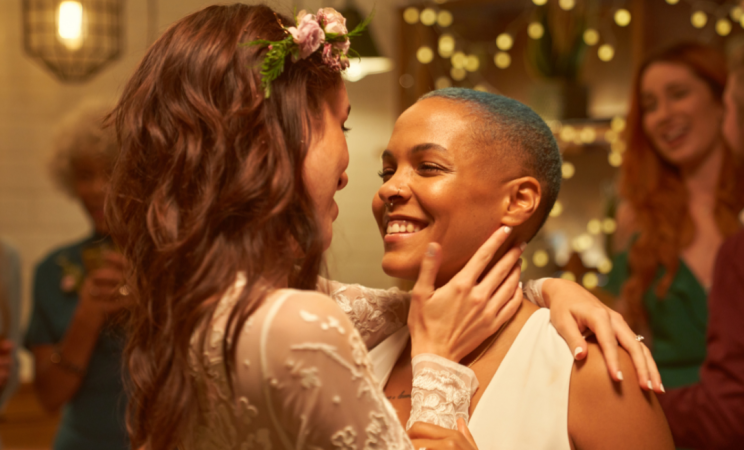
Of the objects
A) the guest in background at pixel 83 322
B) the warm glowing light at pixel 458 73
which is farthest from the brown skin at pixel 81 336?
the warm glowing light at pixel 458 73

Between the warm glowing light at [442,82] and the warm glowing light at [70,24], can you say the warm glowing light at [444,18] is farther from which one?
the warm glowing light at [70,24]

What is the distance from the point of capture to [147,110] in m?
1.01

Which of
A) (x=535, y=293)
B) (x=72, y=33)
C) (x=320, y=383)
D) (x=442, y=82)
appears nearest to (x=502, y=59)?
(x=442, y=82)

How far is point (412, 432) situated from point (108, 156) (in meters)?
1.63

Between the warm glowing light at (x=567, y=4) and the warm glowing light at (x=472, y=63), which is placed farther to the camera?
the warm glowing light at (x=472, y=63)

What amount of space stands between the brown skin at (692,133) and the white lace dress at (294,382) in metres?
1.64

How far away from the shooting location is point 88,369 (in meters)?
2.23

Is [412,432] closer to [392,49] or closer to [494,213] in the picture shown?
[494,213]

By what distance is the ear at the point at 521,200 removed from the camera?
1.26 m

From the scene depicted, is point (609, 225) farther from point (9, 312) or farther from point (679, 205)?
point (9, 312)

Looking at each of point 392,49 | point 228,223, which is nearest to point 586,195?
point 392,49

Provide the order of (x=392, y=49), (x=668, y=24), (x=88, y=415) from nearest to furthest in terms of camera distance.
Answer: (x=88, y=415)
(x=668, y=24)
(x=392, y=49)

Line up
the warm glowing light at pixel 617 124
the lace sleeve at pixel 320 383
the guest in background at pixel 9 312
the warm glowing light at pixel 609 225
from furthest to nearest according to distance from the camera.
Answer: the warm glowing light at pixel 617 124 < the warm glowing light at pixel 609 225 < the guest in background at pixel 9 312 < the lace sleeve at pixel 320 383

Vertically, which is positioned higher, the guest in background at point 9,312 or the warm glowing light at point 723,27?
the warm glowing light at point 723,27
